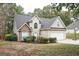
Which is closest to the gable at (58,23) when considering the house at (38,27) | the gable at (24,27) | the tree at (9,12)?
the house at (38,27)

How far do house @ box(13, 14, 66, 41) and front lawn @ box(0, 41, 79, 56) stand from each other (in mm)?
107

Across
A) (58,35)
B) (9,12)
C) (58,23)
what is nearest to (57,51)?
(58,35)

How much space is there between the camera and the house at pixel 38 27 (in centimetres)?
376

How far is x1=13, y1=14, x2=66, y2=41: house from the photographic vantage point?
376 cm

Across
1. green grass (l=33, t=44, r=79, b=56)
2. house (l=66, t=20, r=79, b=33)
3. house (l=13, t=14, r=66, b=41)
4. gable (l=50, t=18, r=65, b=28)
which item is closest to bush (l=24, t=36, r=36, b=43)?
house (l=13, t=14, r=66, b=41)

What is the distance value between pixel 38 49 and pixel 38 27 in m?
0.27

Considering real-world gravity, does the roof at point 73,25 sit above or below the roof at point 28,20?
below

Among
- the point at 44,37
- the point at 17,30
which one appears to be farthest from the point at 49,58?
the point at 17,30

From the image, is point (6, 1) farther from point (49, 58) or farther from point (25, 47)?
point (49, 58)

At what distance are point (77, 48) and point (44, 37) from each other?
0.42 metres

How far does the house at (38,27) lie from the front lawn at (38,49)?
4.2 inches

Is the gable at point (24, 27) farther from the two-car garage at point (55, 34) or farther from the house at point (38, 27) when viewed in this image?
the two-car garage at point (55, 34)

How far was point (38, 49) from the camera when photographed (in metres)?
3.74

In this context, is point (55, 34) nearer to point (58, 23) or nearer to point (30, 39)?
point (58, 23)
